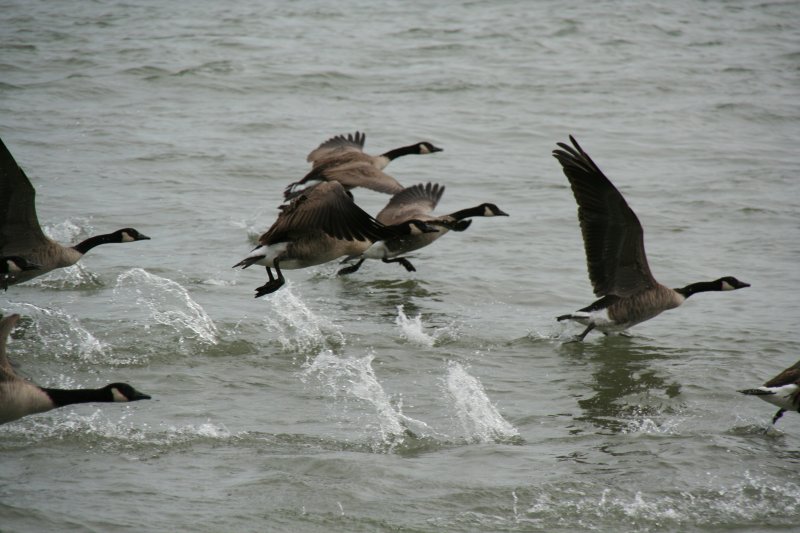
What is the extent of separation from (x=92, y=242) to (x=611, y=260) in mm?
4177

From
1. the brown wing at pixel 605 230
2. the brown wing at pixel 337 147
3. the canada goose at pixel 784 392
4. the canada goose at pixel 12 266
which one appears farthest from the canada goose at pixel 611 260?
the brown wing at pixel 337 147

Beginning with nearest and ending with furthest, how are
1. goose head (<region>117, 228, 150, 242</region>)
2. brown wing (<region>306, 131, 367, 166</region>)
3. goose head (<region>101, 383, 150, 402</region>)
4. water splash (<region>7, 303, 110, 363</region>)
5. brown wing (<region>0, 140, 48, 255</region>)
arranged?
1. goose head (<region>101, 383, 150, 402</region>)
2. water splash (<region>7, 303, 110, 363</region>)
3. brown wing (<region>0, 140, 48, 255</region>)
4. goose head (<region>117, 228, 150, 242</region>)
5. brown wing (<region>306, 131, 367, 166</region>)

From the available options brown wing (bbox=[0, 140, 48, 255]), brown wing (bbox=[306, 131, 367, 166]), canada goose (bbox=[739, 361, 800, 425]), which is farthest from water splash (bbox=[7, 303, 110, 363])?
brown wing (bbox=[306, 131, 367, 166])

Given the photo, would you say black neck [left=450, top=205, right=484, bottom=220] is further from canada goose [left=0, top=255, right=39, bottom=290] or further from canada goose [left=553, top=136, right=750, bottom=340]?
canada goose [left=0, top=255, right=39, bottom=290]

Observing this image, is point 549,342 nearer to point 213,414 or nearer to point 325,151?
point 213,414

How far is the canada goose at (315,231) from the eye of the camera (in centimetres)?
747

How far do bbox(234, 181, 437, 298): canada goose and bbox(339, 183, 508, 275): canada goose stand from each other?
0.92 m

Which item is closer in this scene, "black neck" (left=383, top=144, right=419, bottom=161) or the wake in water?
the wake in water

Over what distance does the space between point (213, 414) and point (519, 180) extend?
7.67 m

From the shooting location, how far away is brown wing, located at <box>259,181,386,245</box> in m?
7.45

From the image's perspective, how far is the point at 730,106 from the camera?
16.7 meters

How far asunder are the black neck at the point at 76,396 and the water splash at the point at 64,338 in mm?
1469

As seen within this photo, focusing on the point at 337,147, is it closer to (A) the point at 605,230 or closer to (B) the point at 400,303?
(B) the point at 400,303

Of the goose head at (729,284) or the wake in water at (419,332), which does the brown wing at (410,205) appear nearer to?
the wake in water at (419,332)
